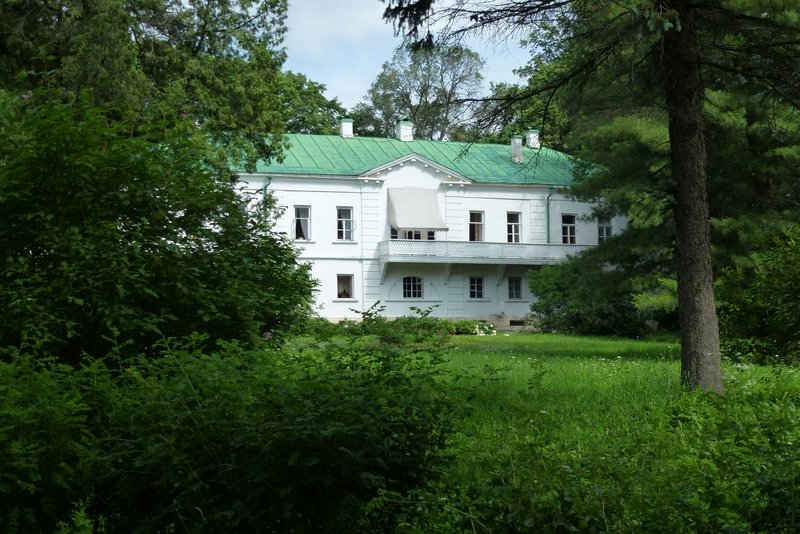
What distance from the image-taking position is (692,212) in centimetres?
1069

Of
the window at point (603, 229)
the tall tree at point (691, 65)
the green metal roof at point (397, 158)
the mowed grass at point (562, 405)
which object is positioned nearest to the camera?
the mowed grass at point (562, 405)

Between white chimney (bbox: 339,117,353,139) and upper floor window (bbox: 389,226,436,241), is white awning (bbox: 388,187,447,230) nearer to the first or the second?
upper floor window (bbox: 389,226,436,241)

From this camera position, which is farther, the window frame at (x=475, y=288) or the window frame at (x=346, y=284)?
the window frame at (x=475, y=288)

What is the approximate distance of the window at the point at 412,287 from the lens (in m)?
44.3

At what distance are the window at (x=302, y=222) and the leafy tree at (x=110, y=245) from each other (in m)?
32.8

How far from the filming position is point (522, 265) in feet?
151

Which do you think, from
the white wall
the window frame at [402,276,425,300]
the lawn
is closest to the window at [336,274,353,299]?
the white wall

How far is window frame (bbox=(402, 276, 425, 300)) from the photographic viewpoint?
44.3 meters

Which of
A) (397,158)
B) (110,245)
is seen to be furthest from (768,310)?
(397,158)

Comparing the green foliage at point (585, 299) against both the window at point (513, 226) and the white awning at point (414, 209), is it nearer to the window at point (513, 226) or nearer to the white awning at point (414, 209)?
the window at point (513, 226)

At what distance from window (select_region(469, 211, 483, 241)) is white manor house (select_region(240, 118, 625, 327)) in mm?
57

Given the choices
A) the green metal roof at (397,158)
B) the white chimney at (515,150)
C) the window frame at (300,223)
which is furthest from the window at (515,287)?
the window frame at (300,223)

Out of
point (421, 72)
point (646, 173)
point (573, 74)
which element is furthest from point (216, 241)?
point (421, 72)

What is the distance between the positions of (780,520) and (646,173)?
23665mm
